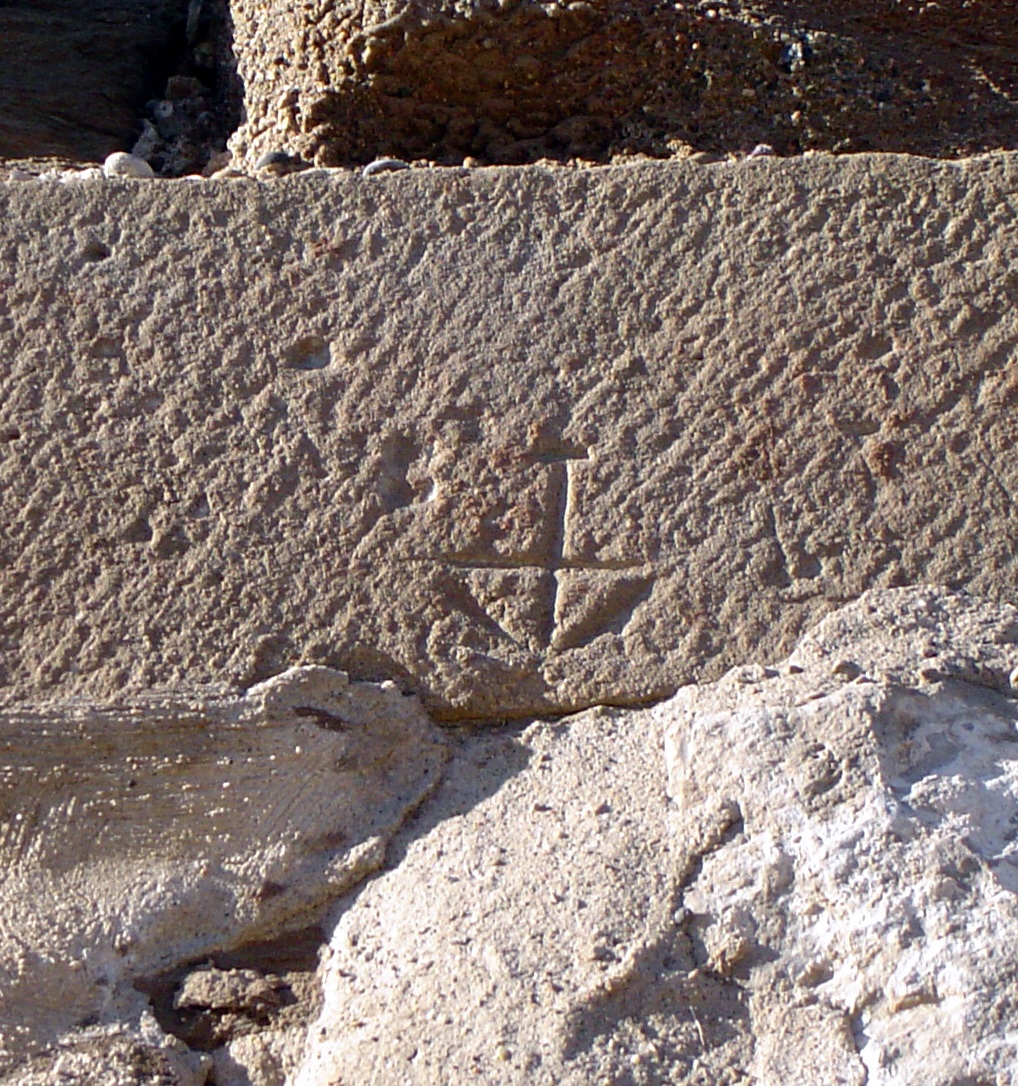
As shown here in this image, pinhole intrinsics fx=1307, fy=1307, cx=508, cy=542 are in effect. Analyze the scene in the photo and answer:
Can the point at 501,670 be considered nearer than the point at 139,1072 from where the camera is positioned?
No

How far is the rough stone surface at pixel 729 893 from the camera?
1.00 m

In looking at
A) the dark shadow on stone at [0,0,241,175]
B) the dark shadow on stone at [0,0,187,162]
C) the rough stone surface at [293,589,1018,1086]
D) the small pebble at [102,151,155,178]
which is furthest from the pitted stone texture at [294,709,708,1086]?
the dark shadow on stone at [0,0,187,162]

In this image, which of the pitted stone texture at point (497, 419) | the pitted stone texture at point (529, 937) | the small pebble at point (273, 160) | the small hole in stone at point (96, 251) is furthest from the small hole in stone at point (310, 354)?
the small pebble at point (273, 160)

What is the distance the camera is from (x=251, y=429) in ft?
4.14

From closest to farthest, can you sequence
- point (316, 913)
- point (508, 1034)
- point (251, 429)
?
1. point (508, 1034)
2. point (316, 913)
3. point (251, 429)

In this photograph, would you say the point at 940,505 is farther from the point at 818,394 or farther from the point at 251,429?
the point at 251,429

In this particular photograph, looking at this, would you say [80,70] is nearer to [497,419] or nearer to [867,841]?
[497,419]

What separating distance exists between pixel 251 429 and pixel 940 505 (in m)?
0.66

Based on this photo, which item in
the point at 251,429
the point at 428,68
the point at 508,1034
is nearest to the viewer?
the point at 508,1034

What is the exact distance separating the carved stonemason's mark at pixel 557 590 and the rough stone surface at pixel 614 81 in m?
0.70

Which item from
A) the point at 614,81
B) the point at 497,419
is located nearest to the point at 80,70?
the point at 614,81

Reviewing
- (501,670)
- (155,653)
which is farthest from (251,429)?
(501,670)

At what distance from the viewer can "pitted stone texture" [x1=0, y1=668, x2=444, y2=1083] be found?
112 centimetres

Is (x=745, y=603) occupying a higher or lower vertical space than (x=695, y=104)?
lower
